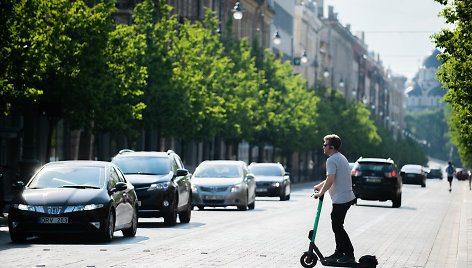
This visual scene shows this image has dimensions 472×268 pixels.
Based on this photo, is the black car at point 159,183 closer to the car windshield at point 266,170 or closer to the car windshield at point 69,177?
the car windshield at point 69,177

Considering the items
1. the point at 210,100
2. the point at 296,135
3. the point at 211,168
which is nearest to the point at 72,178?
the point at 211,168

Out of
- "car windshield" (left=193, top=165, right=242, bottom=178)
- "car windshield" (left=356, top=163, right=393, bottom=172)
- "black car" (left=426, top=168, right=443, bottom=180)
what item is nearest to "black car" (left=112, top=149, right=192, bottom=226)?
"car windshield" (left=193, top=165, right=242, bottom=178)

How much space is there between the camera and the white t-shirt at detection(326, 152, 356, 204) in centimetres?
1407

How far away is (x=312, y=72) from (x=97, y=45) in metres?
97.1

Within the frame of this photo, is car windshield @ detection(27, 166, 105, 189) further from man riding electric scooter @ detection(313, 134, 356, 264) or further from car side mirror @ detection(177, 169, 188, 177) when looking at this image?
man riding electric scooter @ detection(313, 134, 356, 264)

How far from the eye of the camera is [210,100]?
168 ft

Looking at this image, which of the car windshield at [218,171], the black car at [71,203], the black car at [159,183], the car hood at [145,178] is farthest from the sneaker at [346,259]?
the car windshield at [218,171]

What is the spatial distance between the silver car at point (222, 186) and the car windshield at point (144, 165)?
7.72 m

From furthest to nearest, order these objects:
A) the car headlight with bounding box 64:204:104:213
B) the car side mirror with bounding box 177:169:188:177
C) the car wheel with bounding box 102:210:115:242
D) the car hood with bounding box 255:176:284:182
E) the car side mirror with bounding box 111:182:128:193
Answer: the car hood with bounding box 255:176:284:182, the car side mirror with bounding box 177:169:188:177, the car side mirror with bounding box 111:182:128:193, the car wheel with bounding box 102:210:115:242, the car headlight with bounding box 64:204:104:213

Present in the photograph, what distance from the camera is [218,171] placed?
34.7m

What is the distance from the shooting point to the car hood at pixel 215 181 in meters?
33.3

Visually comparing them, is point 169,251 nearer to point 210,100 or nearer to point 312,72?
point 210,100

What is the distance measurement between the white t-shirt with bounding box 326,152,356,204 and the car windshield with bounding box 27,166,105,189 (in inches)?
230

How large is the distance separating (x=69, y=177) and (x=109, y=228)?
1.20 meters
